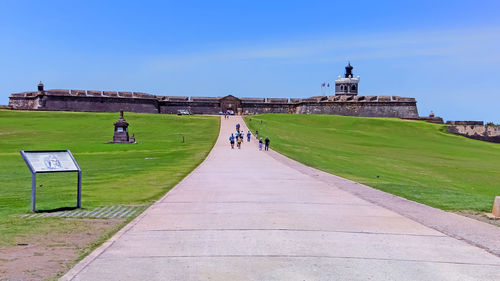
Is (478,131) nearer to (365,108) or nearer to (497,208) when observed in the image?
(365,108)

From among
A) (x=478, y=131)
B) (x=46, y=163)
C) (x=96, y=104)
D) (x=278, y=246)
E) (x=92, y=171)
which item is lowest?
(x=92, y=171)

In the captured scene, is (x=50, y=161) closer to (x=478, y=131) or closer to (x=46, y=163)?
(x=46, y=163)

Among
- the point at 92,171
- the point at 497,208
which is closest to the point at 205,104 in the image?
the point at 92,171

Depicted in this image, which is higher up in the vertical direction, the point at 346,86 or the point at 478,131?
the point at 346,86

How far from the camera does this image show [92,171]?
70.8 feet

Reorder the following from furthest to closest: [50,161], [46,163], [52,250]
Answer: [50,161]
[46,163]
[52,250]

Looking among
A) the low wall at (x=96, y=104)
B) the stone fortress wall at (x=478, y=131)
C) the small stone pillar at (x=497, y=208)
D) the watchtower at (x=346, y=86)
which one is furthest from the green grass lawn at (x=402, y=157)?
the watchtower at (x=346, y=86)

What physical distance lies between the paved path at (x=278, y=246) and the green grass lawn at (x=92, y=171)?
6.40 feet

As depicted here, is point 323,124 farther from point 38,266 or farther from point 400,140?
point 38,266

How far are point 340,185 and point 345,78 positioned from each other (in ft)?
337

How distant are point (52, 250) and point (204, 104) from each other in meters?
80.0

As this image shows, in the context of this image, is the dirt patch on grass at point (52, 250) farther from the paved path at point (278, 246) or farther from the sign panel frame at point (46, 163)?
the sign panel frame at point (46, 163)

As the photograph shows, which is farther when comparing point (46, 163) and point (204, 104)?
point (204, 104)

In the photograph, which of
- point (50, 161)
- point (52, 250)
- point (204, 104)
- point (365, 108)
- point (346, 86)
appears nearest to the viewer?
point (52, 250)
